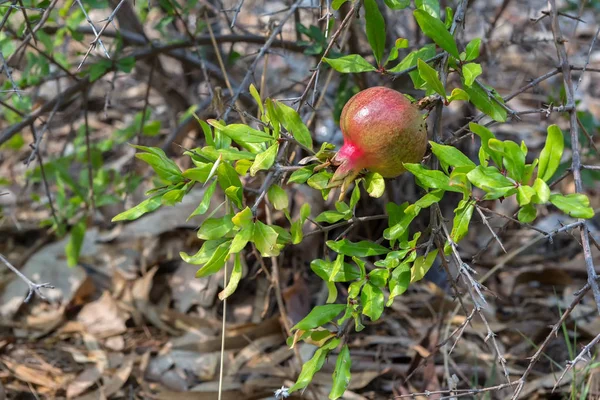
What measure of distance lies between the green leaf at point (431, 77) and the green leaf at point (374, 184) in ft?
0.63

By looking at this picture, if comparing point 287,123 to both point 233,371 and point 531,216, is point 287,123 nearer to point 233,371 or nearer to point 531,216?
point 531,216

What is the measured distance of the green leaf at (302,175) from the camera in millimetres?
1325

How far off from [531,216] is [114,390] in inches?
60.8

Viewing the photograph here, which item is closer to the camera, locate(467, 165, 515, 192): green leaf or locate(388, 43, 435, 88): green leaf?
locate(467, 165, 515, 192): green leaf

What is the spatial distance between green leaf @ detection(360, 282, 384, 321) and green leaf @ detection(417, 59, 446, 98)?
1.38ft

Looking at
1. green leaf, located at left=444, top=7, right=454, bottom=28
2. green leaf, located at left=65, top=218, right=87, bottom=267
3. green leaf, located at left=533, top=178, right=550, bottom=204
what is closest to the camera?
green leaf, located at left=533, top=178, right=550, bottom=204

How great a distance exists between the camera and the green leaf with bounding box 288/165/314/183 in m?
1.33

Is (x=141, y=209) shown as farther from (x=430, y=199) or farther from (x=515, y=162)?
(x=515, y=162)

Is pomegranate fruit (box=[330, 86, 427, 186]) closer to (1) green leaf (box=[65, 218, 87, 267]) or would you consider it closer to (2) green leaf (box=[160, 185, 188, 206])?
(2) green leaf (box=[160, 185, 188, 206])

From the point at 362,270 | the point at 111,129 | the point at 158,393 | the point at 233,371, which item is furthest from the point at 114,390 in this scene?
the point at 111,129

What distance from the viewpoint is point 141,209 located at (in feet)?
4.28

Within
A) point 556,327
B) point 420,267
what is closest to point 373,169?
point 420,267

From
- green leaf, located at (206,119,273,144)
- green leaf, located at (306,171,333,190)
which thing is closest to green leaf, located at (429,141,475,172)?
green leaf, located at (306,171,333,190)

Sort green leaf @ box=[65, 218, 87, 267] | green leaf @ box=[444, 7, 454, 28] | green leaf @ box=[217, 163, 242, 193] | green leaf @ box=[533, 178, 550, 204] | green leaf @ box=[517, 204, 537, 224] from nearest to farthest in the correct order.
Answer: green leaf @ box=[533, 178, 550, 204], green leaf @ box=[517, 204, 537, 224], green leaf @ box=[217, 163, 242, 193], green leaf @ box=[444, 7, 454, 28], green leaf @ box=[65, 218, 87, 267]
